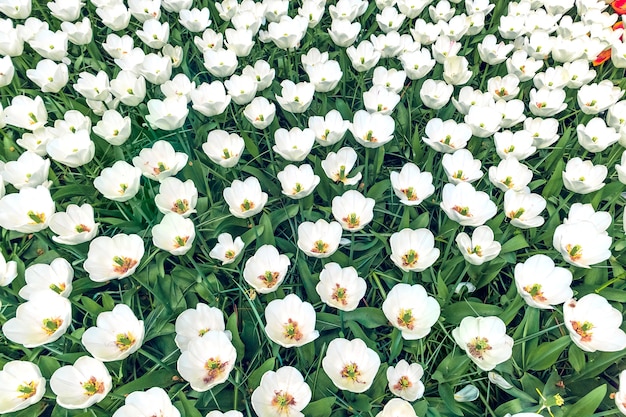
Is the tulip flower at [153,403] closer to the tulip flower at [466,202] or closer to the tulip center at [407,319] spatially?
the tulip center at [407,319]

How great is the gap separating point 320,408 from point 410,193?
87 cm

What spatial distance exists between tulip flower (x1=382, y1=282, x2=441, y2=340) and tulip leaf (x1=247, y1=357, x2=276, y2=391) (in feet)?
1.31

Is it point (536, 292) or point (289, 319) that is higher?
point (536, 292)

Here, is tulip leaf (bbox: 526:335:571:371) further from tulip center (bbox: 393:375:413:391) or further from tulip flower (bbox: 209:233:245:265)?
tulip flower (bbox: 209:233:245:265)

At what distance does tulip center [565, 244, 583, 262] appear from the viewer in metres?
1.56

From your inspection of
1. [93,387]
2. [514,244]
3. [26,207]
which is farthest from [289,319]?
[26,207]

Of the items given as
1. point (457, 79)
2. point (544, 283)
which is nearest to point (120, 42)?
point (457, 79)

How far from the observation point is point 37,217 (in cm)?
163

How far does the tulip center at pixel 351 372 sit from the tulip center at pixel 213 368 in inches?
13.9

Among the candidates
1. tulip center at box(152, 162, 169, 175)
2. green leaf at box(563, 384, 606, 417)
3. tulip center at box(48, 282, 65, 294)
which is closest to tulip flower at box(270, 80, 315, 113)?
tulip center at box(152, 162, 169, 175)

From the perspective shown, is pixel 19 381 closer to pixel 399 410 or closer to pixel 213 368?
pixel 213 368

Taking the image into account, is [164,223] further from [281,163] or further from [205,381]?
[281,163]

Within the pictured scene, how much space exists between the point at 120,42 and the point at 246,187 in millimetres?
1348

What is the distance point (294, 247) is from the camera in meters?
1.90
